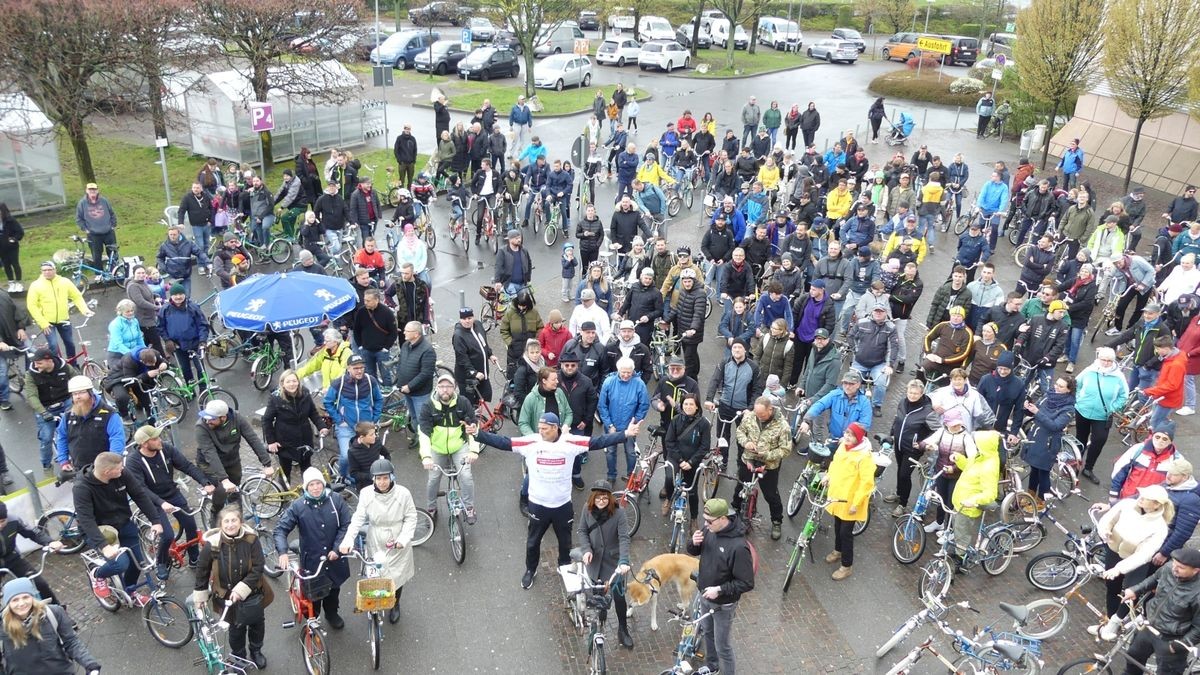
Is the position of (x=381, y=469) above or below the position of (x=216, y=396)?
above

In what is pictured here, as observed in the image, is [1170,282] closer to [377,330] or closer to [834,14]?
[377,330]

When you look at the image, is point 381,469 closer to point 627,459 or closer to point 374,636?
point 374,636

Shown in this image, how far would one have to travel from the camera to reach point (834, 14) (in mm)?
66875

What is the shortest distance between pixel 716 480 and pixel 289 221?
40.3 feet

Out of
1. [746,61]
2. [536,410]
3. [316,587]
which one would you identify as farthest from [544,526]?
[746,61]

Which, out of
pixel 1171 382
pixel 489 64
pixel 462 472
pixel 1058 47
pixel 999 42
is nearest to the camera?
pixel 462 472

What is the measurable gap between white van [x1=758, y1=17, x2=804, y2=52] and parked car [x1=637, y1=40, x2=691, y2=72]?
11.1 metres

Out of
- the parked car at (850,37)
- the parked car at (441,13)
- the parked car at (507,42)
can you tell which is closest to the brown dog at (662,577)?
the parked car at (507,42)

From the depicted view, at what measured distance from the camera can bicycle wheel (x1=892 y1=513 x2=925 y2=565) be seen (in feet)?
31.0

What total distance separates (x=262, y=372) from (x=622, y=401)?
5.88 metres

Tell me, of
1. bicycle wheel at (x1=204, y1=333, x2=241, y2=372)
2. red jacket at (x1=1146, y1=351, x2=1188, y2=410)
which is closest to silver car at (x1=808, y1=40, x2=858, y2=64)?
red jacket at (x1=1146, y1=351, x2=1188, y2=410)

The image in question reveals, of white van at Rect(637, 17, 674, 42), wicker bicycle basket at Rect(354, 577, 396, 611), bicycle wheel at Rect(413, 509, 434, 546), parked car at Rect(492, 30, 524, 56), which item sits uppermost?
white van at Rect(637, 17, 674, 42)

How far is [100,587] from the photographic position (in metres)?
8.31

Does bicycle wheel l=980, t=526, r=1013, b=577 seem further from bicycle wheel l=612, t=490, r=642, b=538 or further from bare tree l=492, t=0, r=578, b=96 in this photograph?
bare tree l=492, t=0, r=578, b=96
